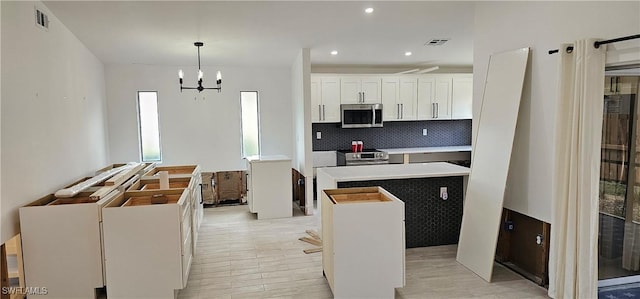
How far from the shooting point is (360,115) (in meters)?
6.97

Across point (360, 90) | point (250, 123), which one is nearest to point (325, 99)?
point (360, 90)

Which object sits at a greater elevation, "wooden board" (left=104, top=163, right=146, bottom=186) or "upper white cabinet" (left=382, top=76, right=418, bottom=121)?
"upper white cabinet" (left=382, top=76, right=418, bottom=121)

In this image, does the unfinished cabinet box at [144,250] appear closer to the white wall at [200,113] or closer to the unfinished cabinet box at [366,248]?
the unfinished cabinet box at [366,248]

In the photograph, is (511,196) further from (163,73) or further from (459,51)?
Answer: (163,73)

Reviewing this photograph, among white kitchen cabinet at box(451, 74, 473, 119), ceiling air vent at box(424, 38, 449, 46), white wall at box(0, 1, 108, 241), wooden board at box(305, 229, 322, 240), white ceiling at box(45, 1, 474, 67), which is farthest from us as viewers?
white kitchen cabinet at box(451, 74, 473, 119)

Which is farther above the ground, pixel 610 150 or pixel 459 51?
pixel 459 51

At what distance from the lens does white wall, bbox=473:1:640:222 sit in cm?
270

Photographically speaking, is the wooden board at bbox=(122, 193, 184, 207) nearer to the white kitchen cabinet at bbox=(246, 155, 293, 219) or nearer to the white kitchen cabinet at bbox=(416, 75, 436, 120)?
the white kitchen cabinet at bbox=(246, 155, 293, 219)

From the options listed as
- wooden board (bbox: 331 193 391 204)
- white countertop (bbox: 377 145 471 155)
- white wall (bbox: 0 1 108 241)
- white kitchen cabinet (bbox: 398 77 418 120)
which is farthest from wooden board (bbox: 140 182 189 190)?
white kitchen cabinet (bbox: 398 77 418 120)

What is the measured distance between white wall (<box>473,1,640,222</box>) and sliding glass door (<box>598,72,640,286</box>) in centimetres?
38

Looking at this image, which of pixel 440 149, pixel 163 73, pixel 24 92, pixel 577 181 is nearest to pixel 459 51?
pixel 440 149

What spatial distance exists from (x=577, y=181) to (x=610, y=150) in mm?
535

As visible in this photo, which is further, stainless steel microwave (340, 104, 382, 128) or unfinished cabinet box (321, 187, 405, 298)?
stainless steel microwave (340, 104, 382, 128)

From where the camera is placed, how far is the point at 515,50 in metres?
3.34
